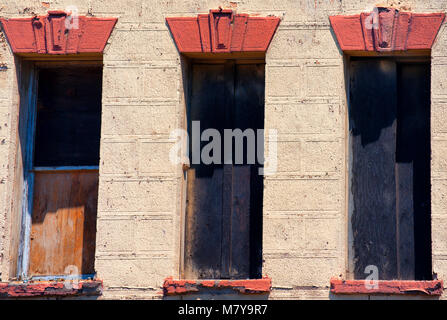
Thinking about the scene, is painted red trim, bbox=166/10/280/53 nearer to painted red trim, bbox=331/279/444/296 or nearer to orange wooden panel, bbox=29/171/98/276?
orange wooden panel, bbox=29/171/98/276

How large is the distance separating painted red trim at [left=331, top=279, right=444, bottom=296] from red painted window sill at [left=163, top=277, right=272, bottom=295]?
0.59 meters

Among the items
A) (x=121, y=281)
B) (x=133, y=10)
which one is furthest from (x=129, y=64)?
(x=121, y=281)

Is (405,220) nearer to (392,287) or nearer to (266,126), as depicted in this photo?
(392,287)

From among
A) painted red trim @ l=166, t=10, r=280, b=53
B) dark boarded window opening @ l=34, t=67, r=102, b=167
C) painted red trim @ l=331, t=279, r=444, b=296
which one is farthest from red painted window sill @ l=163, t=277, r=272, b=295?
painted red trim @ l=166, t=10, r=280, b=53

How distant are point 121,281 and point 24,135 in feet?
5.46

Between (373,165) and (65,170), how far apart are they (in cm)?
279

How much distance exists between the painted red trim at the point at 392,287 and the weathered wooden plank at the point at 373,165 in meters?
0.27

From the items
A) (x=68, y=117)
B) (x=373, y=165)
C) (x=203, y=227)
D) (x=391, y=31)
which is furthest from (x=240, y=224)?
(x=391, y=31)

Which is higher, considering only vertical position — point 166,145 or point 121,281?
point 166,145

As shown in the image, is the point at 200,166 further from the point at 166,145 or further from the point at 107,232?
the point at 107,232

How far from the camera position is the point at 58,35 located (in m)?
9.95

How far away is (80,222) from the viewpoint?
9930 millimetres
